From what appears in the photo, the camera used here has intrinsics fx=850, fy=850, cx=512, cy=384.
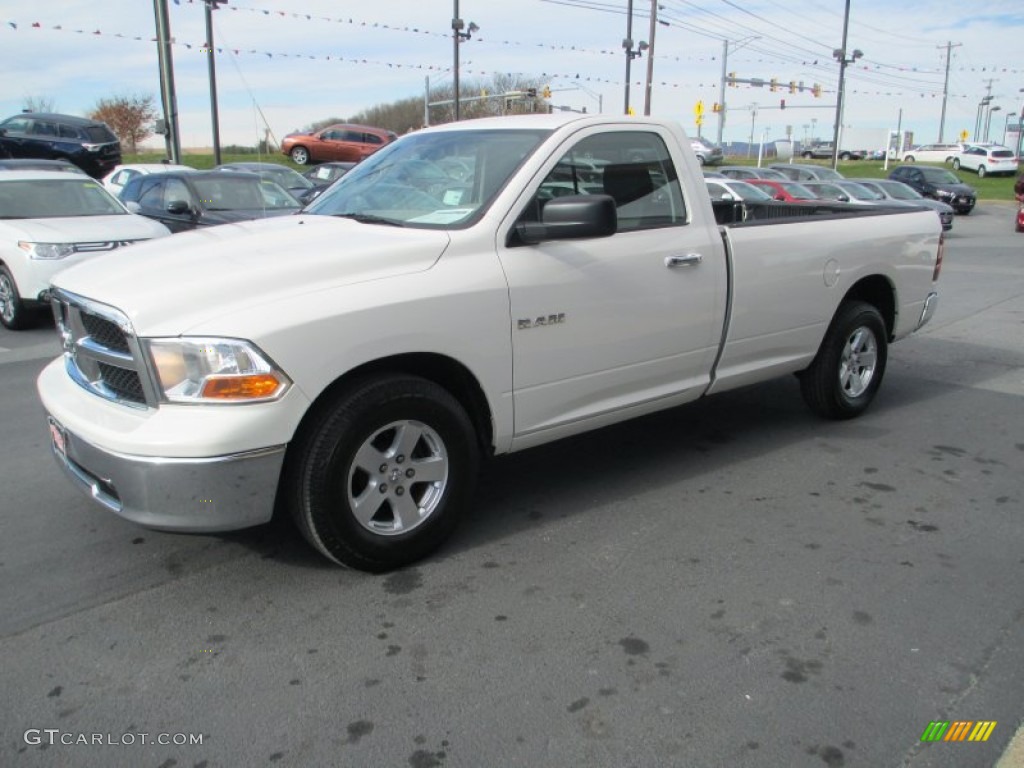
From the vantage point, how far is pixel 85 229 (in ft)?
29.2

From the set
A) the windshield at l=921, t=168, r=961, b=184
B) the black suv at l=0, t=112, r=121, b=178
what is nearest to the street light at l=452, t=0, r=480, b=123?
the black suv at l=0, t=112, r=121, b=178

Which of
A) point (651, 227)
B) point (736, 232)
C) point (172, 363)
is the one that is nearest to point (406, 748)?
point (172, 363)

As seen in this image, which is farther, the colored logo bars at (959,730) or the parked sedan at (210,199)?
the parked sedan at (210,199)

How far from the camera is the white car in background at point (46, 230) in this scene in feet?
28.1

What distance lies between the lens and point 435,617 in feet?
10.6

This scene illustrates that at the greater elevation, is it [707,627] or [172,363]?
[172,363]

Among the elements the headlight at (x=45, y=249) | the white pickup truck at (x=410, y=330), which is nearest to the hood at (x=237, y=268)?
the white pickup truck at (x=410, y=330)

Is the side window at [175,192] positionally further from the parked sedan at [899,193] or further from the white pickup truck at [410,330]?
the parked sedan at [899,193]

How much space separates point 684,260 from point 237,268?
2.20 m

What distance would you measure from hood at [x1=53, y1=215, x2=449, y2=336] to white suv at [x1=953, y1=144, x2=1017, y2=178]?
57.7 m

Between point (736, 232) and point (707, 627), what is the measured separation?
92.0 inches

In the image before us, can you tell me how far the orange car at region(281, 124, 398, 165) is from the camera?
34.5 m

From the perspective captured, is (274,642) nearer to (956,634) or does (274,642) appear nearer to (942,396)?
(956,634)

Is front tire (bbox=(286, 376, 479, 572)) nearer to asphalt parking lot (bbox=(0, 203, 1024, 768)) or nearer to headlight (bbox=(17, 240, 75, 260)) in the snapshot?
asphalt parking lot (bbox=(0, 203, 1024, 768))
